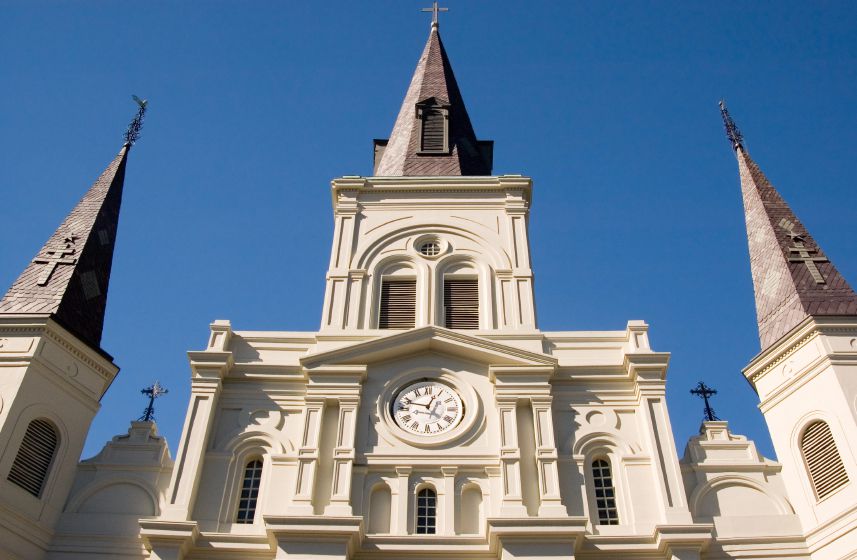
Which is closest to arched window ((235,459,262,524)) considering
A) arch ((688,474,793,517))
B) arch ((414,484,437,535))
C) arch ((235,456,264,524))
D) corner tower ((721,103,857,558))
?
arch ((235,456,264,524))

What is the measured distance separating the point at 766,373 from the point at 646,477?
428 centimetres

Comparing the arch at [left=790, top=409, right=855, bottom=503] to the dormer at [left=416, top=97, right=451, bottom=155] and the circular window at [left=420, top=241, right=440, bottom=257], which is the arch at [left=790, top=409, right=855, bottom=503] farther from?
the dormer at [left=416, top=97, right=451, bottom=155]

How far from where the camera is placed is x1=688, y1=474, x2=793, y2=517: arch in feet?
66.4

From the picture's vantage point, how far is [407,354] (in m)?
23.0

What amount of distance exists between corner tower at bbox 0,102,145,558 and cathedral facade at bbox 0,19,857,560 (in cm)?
5

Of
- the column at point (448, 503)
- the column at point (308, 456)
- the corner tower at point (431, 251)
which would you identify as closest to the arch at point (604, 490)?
the column at point (448, 503)

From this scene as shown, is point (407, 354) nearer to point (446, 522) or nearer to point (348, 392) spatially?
point (348, 392)

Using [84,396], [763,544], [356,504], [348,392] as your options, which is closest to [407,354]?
[348,392]

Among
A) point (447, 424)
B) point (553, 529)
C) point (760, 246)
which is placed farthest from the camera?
point (760, 246)

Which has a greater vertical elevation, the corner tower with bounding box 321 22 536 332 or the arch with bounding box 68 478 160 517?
the corner tower with bounding box 321 22 536 332

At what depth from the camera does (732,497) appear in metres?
20.6

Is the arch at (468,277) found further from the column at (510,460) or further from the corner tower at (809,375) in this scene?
the corner tower at (809,375)

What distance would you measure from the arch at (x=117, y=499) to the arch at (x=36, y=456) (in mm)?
861

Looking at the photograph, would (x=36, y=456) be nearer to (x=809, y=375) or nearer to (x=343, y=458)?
(x=343, y=458)
